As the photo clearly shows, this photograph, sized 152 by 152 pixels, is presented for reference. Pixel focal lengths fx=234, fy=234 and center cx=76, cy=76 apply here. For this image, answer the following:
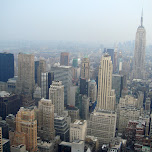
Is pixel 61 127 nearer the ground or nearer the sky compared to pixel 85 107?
nearer the ground

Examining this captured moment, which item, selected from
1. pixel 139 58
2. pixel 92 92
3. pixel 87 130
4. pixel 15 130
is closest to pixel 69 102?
pixel 92 92

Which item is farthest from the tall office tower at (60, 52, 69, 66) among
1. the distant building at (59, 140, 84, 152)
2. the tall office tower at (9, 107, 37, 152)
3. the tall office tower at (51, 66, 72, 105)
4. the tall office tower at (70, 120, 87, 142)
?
the distant building at (59, 140, 84, 152)

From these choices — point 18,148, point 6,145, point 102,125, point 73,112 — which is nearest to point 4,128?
point 18,148

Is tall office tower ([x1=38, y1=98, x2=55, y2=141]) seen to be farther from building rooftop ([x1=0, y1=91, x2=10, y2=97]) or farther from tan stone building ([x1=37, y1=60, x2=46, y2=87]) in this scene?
tan stone building ([x1=37, y1=60, x2=46, y2=87])

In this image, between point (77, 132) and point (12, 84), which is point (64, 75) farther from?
point (77, 132)

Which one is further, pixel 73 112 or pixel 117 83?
pixel 117 83

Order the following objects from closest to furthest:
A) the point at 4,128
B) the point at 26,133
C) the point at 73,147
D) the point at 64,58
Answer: the point at 73,147 < the point at 26,133 < the point at 4,128 < the point at 64,58
